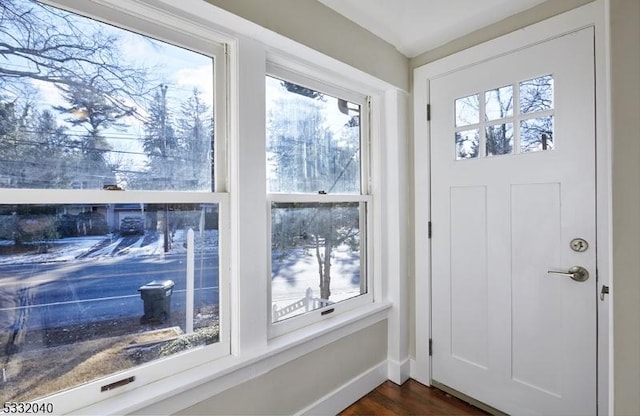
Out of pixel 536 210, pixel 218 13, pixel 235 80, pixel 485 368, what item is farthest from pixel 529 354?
pixel 218 13

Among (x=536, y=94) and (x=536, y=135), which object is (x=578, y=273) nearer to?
(x=536, y=135)

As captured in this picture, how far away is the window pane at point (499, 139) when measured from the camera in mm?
1771

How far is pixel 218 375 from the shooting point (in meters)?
1.30

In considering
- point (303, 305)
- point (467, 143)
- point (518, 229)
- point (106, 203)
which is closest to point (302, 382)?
point (303, 305)

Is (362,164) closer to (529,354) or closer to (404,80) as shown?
(404,80)

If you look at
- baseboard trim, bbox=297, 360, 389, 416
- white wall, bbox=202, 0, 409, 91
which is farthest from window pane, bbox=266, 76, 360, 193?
baseboard trim, bbox=297, 360, 389, 416

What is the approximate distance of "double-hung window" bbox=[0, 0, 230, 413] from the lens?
3.25 ft

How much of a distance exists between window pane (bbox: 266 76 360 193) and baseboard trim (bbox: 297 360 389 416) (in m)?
1.20

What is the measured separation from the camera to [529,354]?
1717 millimetres

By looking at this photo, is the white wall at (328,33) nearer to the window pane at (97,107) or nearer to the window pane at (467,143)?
the window pane at (97,107)

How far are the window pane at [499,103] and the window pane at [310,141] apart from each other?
0.80 m

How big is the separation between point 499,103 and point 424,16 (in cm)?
68

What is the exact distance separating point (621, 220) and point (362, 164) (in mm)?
1513

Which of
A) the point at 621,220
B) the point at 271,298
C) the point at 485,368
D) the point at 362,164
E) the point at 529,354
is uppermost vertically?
the point at 362,164
